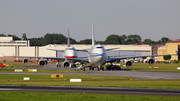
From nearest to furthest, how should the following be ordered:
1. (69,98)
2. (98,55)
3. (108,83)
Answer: (69,98) < (108,83) < (98,55)

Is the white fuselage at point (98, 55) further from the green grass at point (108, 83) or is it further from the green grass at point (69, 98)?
the green grass at point (69, 98)

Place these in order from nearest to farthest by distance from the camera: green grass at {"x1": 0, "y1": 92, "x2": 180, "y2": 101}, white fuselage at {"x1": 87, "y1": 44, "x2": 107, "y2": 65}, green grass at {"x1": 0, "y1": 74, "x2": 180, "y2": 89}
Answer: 1. green grass at {"x1": 0, "y1": 92, "x2": 180, "y2": 101}
2. green grass at {"x1": 0, "y1": 74, "x2": 180, "y2": 89}
3. white fuselage at {"x1": 87, "y1": 44, "x2": 107, "y2": 65}

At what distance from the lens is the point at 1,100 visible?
2531 centimetres

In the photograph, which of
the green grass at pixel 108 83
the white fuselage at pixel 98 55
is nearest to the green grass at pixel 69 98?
the green grass at pixel 108 83

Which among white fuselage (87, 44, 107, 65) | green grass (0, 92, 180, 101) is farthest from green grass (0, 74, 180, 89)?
white fuselage (87, 44, 107, 65)

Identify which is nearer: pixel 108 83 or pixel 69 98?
pixel 69 98

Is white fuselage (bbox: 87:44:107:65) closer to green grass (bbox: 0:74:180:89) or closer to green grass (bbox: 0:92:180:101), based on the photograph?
green grass (bbox: 0:74:180:89)

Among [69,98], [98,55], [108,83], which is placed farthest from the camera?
[98,55]

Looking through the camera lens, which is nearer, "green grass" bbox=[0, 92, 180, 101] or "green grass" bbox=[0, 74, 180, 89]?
"green grass" bbox=[0, 92, 180, 101]

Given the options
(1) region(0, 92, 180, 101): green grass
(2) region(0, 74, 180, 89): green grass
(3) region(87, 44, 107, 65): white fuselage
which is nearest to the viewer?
(1) region(0, 92, 180, 101): green grass

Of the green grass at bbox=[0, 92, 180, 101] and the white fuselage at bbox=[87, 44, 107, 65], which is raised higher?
the white fuselage at bbox=[87, 44, 107, 65]


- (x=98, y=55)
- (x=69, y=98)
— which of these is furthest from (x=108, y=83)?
(x=98, y=55)

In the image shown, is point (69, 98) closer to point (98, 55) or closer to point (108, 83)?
point (108, 83)

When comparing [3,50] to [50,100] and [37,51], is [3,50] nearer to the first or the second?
[37,51]
